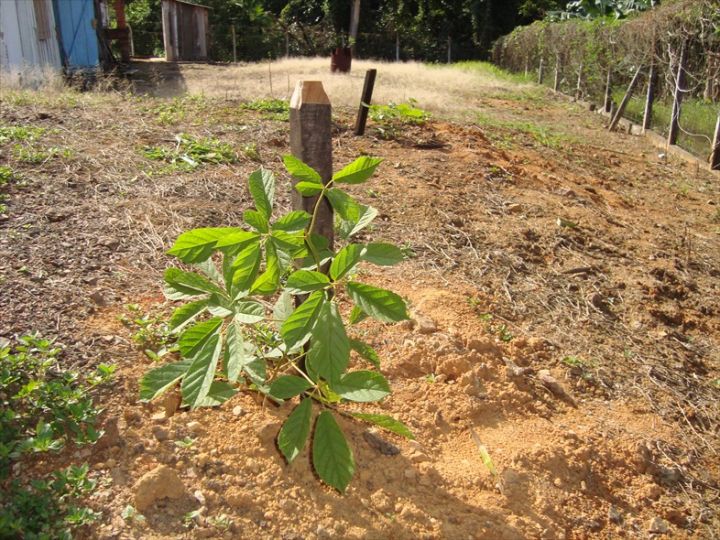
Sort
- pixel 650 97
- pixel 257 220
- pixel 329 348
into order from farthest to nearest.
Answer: pixel 650 97, pixel 257 220, pixel 329 348

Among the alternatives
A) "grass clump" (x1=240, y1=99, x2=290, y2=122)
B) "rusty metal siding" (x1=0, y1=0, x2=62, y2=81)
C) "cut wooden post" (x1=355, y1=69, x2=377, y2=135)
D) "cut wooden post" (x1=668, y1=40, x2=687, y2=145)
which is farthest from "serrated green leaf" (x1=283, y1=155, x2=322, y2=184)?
"rusty metal siding" (x1=0, y1=0, x2=62, y2=81)

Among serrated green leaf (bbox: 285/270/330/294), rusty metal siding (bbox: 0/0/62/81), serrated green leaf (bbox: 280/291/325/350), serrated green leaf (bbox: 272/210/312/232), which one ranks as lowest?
serrated green leaf (bbox: 280/291/325/350)

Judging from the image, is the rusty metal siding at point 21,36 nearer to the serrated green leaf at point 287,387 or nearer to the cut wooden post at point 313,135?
the cut wooden post at point 313,135

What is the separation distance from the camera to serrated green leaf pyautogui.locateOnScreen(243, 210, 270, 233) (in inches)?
68.7

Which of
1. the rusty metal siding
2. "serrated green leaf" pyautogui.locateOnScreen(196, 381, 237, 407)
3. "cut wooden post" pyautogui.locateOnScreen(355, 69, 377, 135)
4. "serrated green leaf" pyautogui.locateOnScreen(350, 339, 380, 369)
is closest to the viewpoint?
"serrated green leaf" pyautogui.locateOnScreen(196, 381, 237, 407)

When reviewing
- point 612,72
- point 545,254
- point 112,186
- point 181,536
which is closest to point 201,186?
point 112,186

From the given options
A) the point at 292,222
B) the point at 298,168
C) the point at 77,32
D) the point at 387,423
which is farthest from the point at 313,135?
the point at 77,32

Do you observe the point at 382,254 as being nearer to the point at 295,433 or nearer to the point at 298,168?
the point at 298,168

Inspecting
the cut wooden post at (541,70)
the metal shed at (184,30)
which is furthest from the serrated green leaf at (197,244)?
the metal shed at (184,30)

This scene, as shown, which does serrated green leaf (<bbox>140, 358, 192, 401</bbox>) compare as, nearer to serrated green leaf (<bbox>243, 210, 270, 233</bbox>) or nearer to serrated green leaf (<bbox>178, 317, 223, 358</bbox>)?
serrated green leaf (<bbox>178, 317, 223, 358</bbox>)

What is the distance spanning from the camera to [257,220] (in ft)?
5.76

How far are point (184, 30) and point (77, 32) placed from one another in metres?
10.3

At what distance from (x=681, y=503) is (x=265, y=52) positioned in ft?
74.5

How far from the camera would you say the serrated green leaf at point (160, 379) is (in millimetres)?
1817
